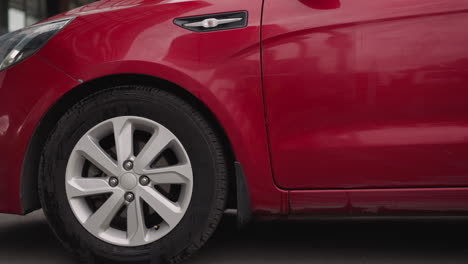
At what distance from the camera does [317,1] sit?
2455 mm

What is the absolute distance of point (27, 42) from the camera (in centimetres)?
261

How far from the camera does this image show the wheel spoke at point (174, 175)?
8.13 feet

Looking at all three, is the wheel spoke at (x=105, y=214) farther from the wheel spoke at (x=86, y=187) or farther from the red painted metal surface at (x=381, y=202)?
the red painted metal surface at (x=381, y=202)

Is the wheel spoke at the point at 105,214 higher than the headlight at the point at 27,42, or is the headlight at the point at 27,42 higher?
the headlight at the point at 27,42

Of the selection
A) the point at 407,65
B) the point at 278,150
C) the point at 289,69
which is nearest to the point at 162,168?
the point at 278,150

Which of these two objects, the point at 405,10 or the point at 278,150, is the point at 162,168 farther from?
the point at 405,10

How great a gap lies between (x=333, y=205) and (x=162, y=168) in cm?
73

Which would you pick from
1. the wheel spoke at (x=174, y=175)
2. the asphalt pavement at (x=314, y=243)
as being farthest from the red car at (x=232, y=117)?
the asphalt pavement at (x=314, y=243)

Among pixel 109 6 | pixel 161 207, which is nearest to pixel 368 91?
pixel 161 207

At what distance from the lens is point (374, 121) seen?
242 centimetres

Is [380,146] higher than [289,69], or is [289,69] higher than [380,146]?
[289,69]

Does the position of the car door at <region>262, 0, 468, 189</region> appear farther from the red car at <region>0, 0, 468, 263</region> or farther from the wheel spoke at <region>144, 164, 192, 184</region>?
the wheel spoke at <region>144, 164, 192, 184</region>

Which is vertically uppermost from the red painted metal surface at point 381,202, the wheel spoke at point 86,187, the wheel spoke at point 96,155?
the wheel spoke at point 96,155

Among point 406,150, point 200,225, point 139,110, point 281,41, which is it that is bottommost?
point 200,225
